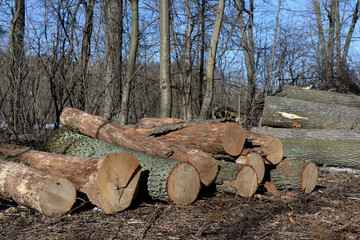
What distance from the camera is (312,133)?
6.71 m

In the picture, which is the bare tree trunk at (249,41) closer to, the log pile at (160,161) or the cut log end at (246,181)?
the log pile at (160,161)

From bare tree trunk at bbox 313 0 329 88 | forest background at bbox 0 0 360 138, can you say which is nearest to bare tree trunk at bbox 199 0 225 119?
forest background at bbox 0 0 360 138

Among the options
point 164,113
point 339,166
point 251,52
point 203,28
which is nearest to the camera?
point 339,166

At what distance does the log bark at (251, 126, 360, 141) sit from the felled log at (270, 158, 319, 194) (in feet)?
6.92

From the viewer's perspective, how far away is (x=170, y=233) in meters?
3.08

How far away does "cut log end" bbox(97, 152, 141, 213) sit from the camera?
347cm

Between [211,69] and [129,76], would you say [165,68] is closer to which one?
[129,76]

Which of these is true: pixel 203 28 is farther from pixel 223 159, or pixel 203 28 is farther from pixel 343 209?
pixel 343 209

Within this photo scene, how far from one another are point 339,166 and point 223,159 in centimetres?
299

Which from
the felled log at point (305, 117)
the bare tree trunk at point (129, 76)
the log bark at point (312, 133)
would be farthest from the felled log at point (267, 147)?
the bare tree trunk at point (129, 76)

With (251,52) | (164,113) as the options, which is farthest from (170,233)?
(251,52)

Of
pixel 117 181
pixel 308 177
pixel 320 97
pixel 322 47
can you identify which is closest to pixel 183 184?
pixel 117 181

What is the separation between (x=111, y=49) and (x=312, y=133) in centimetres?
497

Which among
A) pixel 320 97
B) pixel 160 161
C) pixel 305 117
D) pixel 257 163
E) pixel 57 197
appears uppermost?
pixel 320 97
